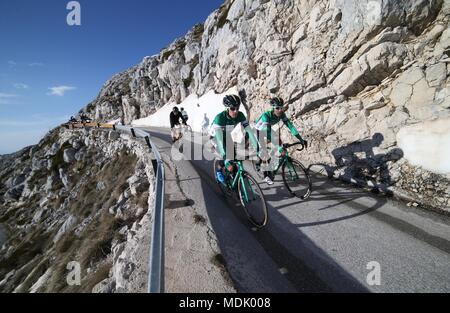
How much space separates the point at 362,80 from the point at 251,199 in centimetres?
766

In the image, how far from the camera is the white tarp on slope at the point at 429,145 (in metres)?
5.45

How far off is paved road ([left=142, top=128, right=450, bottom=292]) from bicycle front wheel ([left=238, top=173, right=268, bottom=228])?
0.71ft

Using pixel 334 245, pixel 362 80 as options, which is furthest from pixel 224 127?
pixel 362 80

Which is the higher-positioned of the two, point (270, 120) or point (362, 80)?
point (362, 80)

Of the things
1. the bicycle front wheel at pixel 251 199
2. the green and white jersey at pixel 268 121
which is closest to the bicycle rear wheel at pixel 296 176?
the green and white jersey at pixel 268 121

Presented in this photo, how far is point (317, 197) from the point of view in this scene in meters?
6.11

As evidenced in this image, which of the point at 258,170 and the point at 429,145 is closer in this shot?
the point at 429,145

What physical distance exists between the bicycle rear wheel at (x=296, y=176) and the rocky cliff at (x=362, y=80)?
190cm

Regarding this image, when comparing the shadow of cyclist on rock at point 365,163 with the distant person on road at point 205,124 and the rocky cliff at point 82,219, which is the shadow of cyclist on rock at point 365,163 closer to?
the rocky cliff at point 82,219

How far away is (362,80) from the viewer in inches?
344

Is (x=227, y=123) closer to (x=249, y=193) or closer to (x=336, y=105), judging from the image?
(x=249, y=193)
